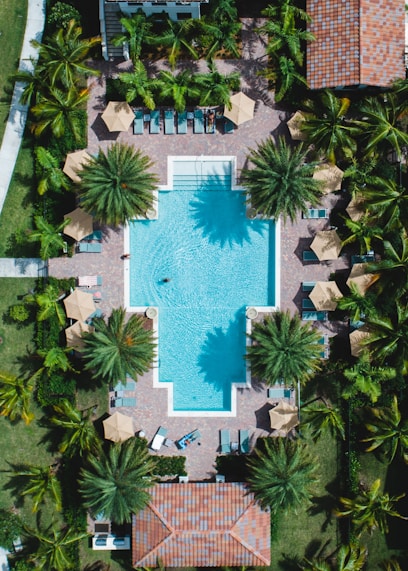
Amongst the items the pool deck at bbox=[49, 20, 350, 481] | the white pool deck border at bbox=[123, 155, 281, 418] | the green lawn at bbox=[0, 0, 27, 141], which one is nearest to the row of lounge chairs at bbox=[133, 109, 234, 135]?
the pool deck at bbox=[49, 20, 350, 481]

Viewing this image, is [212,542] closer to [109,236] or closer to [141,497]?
[141,497]

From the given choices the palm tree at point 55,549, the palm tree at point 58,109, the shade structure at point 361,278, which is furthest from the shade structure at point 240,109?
the palm tree at point 55,549

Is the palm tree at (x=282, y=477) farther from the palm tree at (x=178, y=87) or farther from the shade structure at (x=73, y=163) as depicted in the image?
the palm tree at (x=178, y=87)

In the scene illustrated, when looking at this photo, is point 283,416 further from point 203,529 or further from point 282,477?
point 203,529

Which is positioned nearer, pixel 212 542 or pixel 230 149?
pixel 212 542

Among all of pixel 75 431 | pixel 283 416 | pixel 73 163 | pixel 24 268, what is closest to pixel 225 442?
pixel 283 416

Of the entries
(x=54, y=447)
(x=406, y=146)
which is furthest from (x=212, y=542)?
(x=406, y=146)

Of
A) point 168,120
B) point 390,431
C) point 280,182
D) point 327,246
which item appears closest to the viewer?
point 280,182
